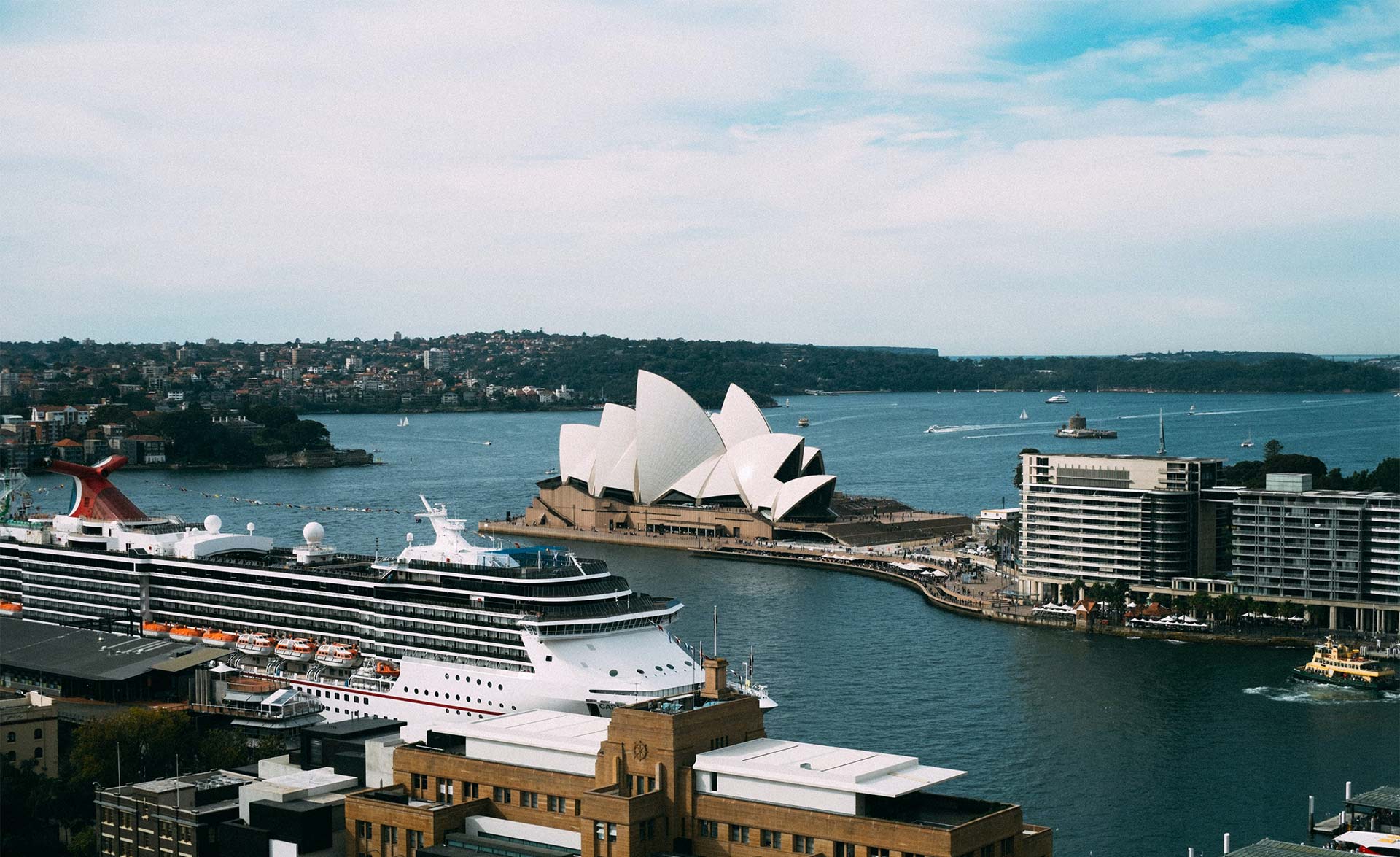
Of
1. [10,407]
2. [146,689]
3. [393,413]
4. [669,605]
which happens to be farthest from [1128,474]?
[393,413]

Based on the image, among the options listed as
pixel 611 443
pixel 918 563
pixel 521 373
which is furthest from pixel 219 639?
pixel 521 373

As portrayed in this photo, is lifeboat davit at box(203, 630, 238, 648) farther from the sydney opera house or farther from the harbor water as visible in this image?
the sydney opera house

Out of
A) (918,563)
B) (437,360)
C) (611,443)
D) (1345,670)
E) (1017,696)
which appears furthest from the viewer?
(437,360)

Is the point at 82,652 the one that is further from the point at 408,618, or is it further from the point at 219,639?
the point at 408,618

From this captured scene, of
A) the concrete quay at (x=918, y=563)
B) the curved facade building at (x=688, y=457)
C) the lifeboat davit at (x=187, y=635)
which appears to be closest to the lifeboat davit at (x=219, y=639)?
the lifeboat davit at (x=187, y=635)

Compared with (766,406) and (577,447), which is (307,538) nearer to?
(577,447)
